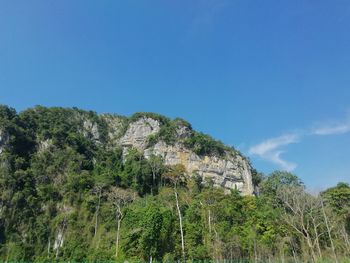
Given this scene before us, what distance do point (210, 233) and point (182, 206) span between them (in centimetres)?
1027

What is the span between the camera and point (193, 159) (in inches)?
2437

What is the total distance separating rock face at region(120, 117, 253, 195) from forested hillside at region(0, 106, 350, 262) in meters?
1.39

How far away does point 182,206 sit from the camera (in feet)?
140

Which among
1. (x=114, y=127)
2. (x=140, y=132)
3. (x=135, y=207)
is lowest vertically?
(x=135, y=207)

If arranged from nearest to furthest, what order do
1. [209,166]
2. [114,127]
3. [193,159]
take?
1. [209,166]
2. [193,159]
3. [114,127]

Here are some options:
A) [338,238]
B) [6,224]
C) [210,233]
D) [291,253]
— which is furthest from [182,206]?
[6,224]

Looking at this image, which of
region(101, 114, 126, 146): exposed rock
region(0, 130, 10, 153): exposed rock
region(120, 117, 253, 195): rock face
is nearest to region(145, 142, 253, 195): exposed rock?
region(120, 117, 253, 195): rock face

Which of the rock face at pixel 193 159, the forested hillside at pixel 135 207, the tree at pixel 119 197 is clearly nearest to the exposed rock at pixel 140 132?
the rock face at pixel 193 159

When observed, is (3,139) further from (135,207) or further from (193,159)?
(193,159)

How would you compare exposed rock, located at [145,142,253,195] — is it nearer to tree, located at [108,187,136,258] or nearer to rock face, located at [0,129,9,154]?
tree, located at [108,187,136,258]

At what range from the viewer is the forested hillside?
31203 mm

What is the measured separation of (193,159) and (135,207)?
2610 cm

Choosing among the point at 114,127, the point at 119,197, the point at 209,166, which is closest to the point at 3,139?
the point at 119,197

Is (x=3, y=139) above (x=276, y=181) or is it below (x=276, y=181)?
above
